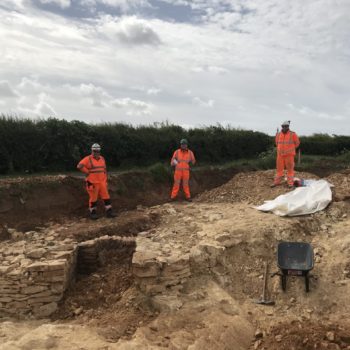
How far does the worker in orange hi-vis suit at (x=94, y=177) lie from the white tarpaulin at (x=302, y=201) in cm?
367

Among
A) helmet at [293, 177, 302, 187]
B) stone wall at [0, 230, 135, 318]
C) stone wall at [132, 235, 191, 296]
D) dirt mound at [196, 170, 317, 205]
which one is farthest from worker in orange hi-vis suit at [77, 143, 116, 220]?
helmet at [293, 177, 302, 187]

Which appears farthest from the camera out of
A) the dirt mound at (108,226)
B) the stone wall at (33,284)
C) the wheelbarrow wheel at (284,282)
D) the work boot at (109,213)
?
the work boot at (109,213)

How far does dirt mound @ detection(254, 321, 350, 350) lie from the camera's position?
18.5 feet

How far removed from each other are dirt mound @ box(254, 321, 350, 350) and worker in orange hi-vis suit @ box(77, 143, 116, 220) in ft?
16.2

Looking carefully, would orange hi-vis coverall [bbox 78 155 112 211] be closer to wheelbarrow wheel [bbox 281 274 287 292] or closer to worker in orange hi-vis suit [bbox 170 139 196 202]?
worker in orange hi-vis suit [bbox 170 139 196 202]

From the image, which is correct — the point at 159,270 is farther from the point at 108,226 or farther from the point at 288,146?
the point at 288,146

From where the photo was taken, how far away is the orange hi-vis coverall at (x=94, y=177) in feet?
30.2

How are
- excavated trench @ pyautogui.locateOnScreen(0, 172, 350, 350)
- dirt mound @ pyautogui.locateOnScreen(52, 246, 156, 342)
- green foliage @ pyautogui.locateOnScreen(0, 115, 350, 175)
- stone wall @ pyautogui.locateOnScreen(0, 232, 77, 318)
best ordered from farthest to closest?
green foliage @ pyautogui.locateOnScreen(0, 115, 350, 175), stone wall @ pyautogui.locateOnScreen(0, 232, 77, 318), dirt mound @ pyautogui.locateOnScreen(52, 246, 156, 342), excavated trench @ pyautogui.locateOnScreen(0, 172, 350, 350)

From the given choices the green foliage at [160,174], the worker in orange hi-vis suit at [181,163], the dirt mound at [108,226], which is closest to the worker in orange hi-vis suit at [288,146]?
the worker in orange hi-vis suit at [181,163]

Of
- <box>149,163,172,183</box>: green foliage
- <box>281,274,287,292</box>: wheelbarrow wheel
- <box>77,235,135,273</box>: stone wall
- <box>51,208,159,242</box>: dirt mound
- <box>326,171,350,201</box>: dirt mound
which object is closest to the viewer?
<box>281,274,287,292</box>: wheelbarrow wheel

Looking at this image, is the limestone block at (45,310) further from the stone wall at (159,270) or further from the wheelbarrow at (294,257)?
the wheelbarrow at (294,257)

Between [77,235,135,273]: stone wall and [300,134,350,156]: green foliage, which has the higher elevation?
[300,134,350,156]: green foliage

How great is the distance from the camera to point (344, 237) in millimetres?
8273

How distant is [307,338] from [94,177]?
557 cm
